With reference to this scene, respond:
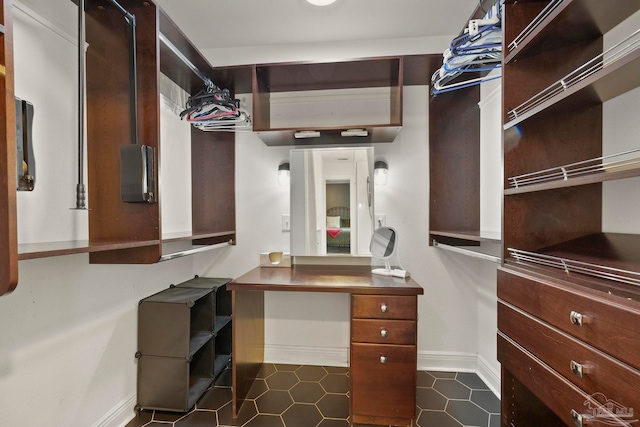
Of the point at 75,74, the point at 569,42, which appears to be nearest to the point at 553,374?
the point at 569,42

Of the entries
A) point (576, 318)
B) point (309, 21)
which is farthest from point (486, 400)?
point (309, 21)

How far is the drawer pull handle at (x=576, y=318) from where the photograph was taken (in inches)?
31.7

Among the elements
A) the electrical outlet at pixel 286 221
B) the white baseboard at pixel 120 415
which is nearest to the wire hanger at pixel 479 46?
the electrical outlet at pixel 286 221

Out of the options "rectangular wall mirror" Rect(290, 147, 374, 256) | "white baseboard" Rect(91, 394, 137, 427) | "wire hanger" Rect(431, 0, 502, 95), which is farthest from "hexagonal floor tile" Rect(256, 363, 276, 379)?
"wire hanger" Rect(431, 0, 502, 95)

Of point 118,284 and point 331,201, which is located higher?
point 331,201

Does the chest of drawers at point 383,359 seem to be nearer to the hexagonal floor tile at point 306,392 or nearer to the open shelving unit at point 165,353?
the hexagonal floor tile at point 306,392

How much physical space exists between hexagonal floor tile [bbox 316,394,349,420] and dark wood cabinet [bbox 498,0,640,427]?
2.91ft

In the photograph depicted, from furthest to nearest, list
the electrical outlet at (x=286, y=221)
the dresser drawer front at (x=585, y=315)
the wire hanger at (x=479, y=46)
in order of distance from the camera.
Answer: the electrical outlet at (x=286, y=221) → the wire hanger at (x=479, y=46) → the dresser drawer front at (x=585, y=315)

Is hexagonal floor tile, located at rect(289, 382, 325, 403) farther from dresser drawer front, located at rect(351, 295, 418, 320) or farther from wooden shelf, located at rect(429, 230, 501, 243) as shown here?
wooden shelf, located at rect(429, 230, 501, 243)

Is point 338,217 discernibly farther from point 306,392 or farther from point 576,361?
point 576,361

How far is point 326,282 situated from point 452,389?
3.91ft

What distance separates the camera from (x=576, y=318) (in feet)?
2.67

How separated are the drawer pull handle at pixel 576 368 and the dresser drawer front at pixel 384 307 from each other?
2.39 ft

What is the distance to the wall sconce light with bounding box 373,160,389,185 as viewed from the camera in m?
2.14
